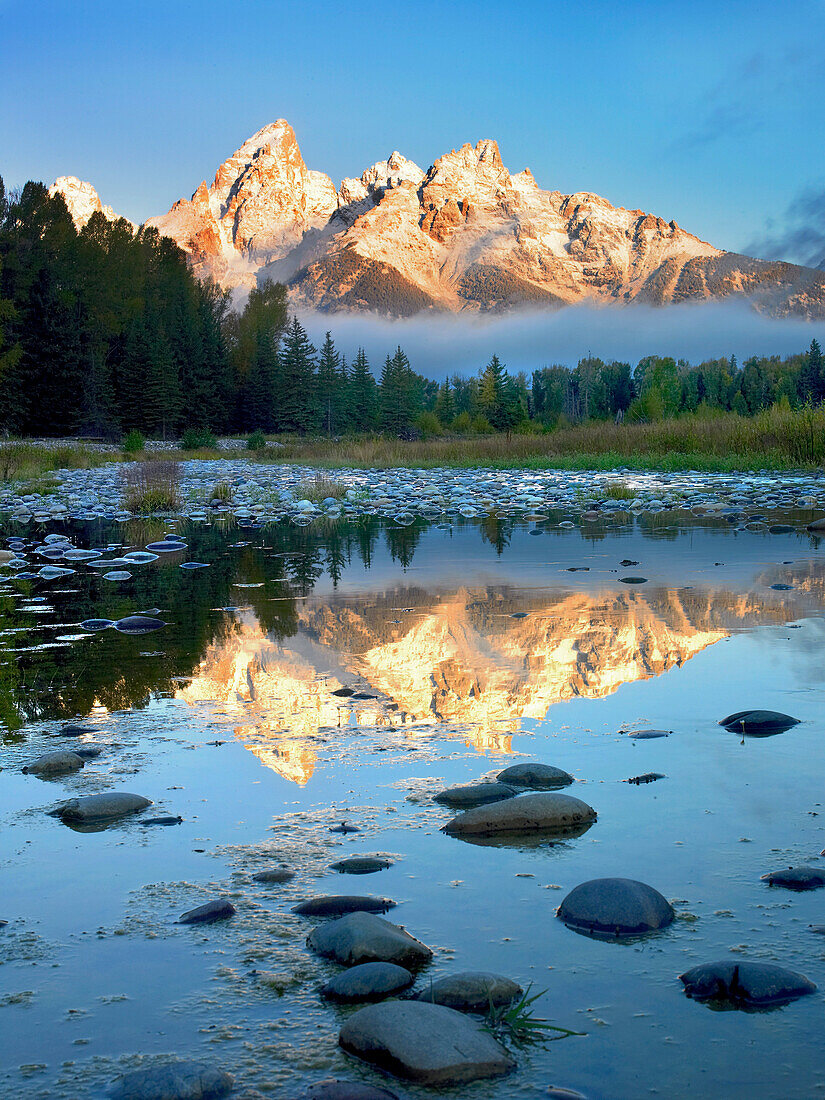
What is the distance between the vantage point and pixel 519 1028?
1849mm

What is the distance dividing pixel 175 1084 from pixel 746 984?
116cm

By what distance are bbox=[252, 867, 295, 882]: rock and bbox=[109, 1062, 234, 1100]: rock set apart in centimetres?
82

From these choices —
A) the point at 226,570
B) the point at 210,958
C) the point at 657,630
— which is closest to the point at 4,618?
the point at 226,570

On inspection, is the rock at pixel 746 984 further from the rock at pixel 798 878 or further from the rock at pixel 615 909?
the rock at pixel 798 878

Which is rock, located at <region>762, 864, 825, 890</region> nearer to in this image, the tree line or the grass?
the grass

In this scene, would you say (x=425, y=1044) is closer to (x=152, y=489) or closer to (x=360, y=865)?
(x=360, y=865)

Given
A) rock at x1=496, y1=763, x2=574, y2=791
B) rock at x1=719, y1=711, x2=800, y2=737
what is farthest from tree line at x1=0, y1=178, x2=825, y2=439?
rock at x1=496, y1=763, x2=574, y2=791

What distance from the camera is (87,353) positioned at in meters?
53.0

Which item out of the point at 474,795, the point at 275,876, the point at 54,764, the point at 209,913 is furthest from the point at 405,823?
the point at 54,764

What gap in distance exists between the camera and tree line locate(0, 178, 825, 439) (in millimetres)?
50906

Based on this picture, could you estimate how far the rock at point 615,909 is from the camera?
7.30 feet

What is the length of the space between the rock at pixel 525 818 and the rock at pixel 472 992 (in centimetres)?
84

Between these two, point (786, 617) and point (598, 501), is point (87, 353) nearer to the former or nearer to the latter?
point (598, 501)

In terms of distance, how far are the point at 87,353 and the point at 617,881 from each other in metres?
55.3
